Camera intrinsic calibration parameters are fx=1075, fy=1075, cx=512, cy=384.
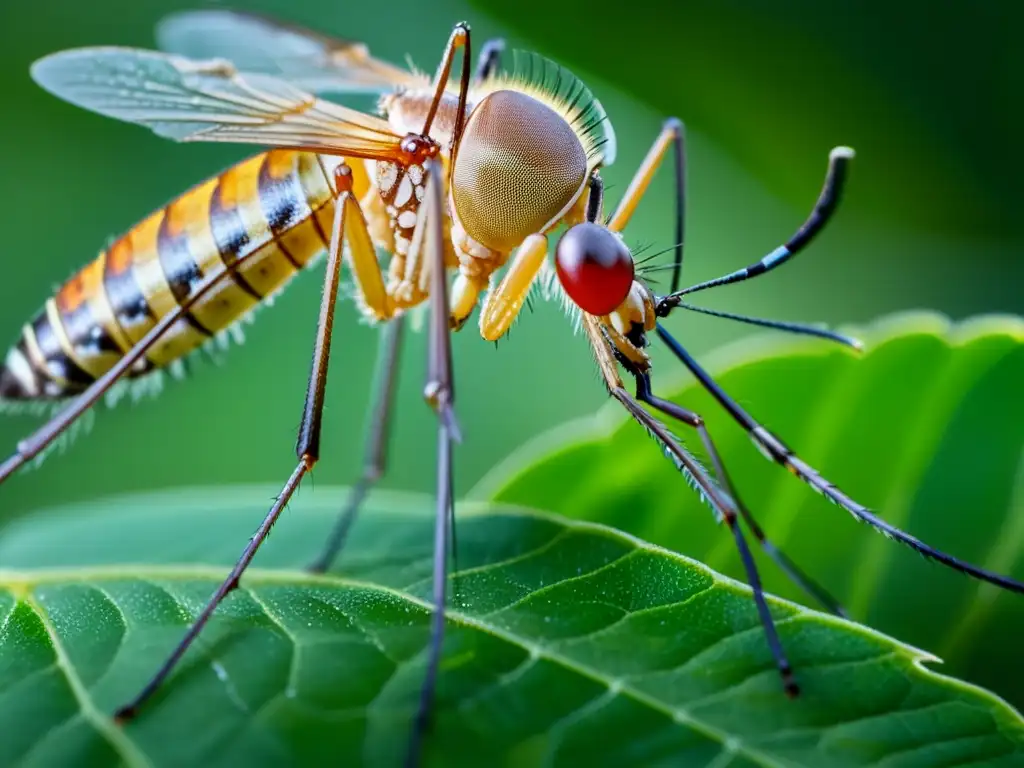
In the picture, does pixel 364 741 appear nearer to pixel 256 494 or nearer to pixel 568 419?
pixel 256 494

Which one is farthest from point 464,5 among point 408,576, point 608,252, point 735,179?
point 408,576

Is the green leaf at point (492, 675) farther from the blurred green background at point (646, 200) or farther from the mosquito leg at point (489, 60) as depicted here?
the blurred green background at point (646, 200)

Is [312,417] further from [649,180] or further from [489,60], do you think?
[489,60]

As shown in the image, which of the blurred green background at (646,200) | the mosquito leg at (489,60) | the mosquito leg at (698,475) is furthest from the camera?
the blurred green background at (646,200)

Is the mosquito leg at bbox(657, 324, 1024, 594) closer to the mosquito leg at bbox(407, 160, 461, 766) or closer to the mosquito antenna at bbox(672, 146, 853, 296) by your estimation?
the mosquito antenna at bbox(672, 146, 853, 296)

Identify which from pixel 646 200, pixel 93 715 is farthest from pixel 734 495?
pixel 646 200

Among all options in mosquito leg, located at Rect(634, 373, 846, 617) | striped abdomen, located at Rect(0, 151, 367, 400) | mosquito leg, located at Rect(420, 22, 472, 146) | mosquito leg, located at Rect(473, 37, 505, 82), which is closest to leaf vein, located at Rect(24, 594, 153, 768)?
striped abdomen, located at Rect(0, 151, 367, 400)

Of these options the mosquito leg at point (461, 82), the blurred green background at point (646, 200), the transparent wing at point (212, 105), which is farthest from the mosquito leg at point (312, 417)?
the blurred green background at point (646, 200)
